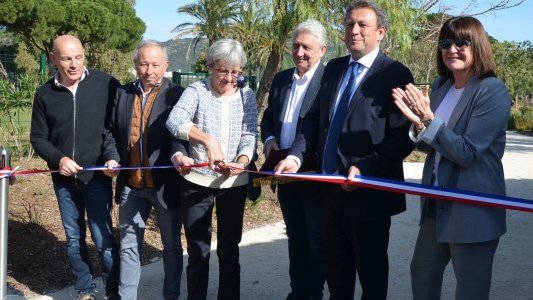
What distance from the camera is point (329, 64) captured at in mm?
3902

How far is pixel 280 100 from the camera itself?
433 centimetres

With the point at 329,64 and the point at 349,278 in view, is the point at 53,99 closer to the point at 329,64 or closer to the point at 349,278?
the point at 329,64

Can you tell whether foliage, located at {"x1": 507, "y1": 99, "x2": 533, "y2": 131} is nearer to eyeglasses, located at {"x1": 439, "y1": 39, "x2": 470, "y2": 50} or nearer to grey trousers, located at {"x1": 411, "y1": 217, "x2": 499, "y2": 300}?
grey trousers, located at {"x1": 411, "y1": 217, "x2": 499, "y2": 300}

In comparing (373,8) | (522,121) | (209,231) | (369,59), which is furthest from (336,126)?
(522,121)

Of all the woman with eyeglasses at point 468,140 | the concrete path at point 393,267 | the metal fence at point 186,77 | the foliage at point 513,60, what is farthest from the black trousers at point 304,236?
the foliage at point 513,60

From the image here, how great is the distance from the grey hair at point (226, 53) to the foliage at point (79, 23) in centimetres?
2490

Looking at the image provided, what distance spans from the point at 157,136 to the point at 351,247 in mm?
1539

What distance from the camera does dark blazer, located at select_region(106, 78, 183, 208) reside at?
161 inches

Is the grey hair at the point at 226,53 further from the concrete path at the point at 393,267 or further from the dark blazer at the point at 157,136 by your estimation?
the concrete path at the point at 393,267

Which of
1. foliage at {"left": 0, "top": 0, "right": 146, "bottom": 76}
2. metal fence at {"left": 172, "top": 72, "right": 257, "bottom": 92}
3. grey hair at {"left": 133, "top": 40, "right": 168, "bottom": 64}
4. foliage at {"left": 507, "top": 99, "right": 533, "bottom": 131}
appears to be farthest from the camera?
foliage at {"left": 507, "top": 99, "right": 533, "bottom": 131}

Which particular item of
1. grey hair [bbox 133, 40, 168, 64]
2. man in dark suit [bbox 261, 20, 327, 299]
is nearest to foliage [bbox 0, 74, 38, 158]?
Answer: grey hair [bbox 133, 40, 168, 64]

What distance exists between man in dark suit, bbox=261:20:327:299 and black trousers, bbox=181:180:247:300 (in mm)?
459

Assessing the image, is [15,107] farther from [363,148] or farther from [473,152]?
[473,152]

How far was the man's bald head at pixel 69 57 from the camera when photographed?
13.7 ft
